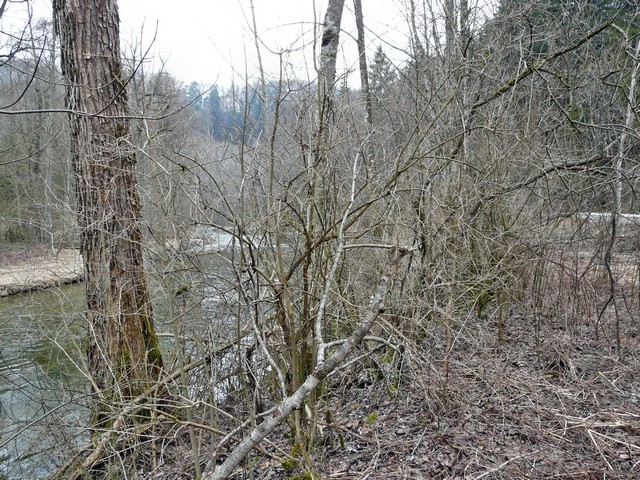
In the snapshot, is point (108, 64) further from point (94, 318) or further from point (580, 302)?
point (580, 302)

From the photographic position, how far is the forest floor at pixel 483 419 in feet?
11.0

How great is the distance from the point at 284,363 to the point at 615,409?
2.72 meters

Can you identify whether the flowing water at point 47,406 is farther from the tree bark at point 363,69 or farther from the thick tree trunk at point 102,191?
the tree bark at point 363,69

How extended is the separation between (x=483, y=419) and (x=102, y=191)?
4112mm

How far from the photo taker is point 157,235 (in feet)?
13.2

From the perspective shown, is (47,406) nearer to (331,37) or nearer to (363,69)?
(331,37)

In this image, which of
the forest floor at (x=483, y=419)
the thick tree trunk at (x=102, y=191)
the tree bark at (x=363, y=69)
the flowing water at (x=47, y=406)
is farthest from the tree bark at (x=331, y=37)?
the flowing water at (x=47, y=406)

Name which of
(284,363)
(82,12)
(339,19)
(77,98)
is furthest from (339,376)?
(339,19)

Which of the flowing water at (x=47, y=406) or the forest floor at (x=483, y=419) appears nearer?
the forest floor at (x=483, y=419)

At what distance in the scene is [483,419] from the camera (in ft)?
13.0

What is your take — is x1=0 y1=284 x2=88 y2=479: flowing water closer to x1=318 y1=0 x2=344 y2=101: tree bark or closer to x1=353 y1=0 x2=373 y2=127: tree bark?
x1=318 y1=0 x2=344 y2=101: tree bark

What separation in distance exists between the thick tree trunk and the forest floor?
3.88ft

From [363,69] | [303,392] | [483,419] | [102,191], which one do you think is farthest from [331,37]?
[303,392]

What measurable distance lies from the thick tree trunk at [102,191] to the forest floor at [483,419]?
1.18 metres
